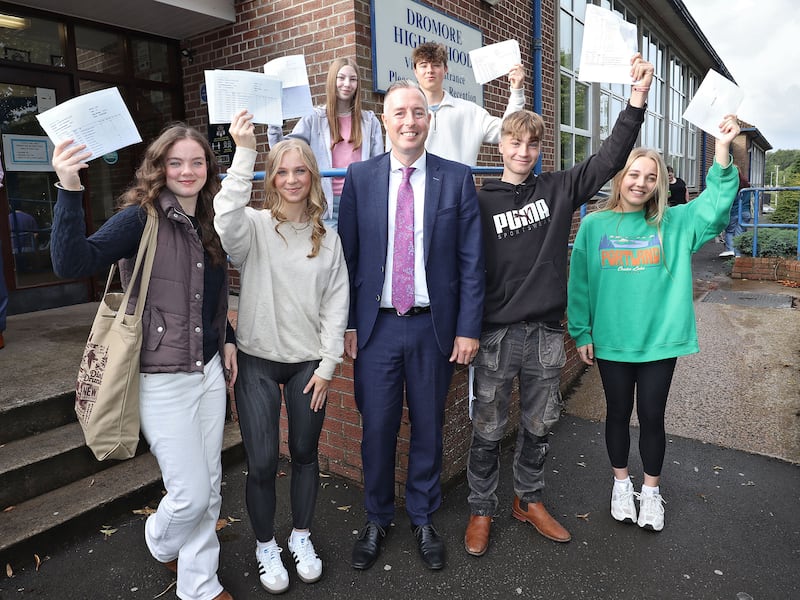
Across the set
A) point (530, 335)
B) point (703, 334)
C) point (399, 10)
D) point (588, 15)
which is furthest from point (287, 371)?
point (703, 334)

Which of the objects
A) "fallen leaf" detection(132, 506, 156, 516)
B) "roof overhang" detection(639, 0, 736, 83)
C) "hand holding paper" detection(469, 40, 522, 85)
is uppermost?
"roof overhang" detection(639, 0, 736, 83)

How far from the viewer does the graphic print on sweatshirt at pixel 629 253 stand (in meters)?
2.82

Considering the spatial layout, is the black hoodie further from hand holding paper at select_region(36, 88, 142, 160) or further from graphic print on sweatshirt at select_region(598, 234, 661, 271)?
hand holding paper at select_region(36, 88, 142, 160)

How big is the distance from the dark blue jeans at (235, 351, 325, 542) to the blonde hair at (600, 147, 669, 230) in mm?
1689

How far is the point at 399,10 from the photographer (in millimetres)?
5250

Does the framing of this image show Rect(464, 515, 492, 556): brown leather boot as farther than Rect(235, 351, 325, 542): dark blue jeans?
Yes

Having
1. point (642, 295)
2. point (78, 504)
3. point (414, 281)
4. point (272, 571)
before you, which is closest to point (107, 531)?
point (78, 504)

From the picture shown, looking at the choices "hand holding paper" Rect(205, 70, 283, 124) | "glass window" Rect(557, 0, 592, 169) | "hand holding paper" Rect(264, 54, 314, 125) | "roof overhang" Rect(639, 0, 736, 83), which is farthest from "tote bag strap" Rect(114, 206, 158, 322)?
"roof overhang" Rect(639, 0, 736, 83)

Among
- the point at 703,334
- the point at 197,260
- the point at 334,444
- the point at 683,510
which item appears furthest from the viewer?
the point at 703,334

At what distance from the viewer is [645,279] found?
283cm

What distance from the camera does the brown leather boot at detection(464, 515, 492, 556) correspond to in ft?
8.96

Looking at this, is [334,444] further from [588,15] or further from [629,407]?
[588,15]

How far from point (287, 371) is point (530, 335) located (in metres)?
1.09

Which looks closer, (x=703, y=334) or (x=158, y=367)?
(x=158, y=367)
